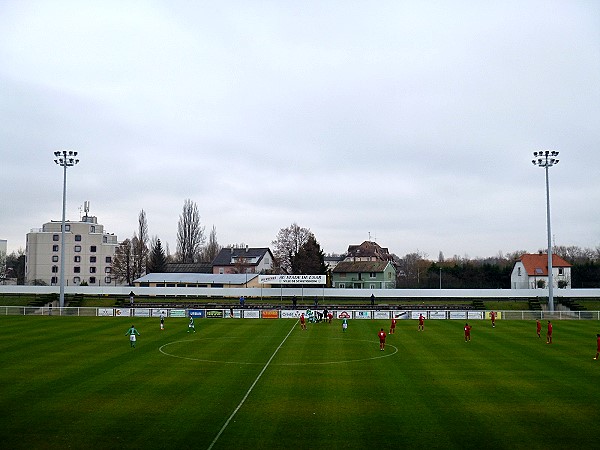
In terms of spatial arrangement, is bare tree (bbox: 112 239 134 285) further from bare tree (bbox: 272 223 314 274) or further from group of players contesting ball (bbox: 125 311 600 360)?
group of players contesting ball (bbox: 125 311 600 360)

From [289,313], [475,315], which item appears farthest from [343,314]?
[475,315]

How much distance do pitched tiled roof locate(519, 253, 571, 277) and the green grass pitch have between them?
51810mm

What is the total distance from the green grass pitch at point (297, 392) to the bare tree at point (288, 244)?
256 feet

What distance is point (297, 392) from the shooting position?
75.8 feet

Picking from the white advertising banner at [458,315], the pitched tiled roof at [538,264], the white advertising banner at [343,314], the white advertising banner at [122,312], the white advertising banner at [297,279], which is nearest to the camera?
the white advertising banner at [343,314]

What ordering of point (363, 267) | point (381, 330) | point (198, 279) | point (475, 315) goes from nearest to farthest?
1. point (381, 330)
2. point (475, 315)
3. point (198, 279)
4. point (363, 267)

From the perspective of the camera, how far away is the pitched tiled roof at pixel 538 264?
91688mm

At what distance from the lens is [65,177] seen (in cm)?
6078

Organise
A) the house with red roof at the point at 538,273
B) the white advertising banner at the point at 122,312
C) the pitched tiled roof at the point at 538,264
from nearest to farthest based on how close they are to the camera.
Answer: the white advertising banner at the point at 122,312 → the house with red roof at the point at 538,273 → the pitched tiled roof at the point at 538,264

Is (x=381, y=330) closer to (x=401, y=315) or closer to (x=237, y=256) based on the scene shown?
(x=401, y=315)

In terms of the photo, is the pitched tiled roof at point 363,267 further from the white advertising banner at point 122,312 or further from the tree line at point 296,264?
the white advertising banner at point 122,312

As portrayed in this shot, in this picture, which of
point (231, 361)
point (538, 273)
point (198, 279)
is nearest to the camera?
point (231, 361)

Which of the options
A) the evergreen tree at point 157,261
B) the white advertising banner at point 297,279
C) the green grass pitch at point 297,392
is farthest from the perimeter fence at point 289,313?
the evergreen tree at point 157,261

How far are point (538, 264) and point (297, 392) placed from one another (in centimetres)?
8033
